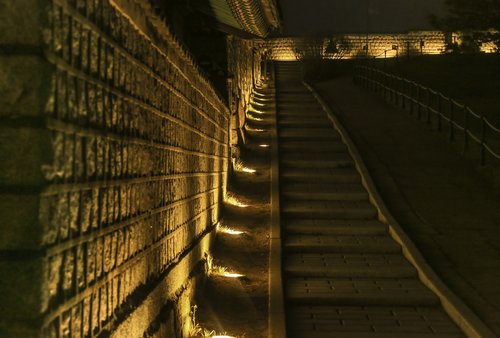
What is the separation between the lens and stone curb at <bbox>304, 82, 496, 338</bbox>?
6082 millimetres

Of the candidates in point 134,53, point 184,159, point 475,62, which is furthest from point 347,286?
point 475,62

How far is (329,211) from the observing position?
1068 cm

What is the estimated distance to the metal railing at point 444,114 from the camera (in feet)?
46.2

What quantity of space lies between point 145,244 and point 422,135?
13269mm

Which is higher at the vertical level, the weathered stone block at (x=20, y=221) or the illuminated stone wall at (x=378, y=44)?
the illuminated stone wall at (x=378, y=44)

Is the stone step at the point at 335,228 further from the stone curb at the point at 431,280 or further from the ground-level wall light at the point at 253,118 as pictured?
the ground-level wall light at the point at 253,118

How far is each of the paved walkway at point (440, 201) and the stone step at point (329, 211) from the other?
422 mm

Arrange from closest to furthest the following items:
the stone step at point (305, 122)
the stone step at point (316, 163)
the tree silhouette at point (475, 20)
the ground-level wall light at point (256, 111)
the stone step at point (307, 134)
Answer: the stone step at point (316, 163) < the stone step at point (307, 134) < the stone step at point (305, 122) < the ground-level wall light at point (256, 111) < the tree silhouette at point (475, 20)

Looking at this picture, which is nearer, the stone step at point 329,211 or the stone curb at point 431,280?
the stone curb at point 431,280

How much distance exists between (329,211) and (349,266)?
2386 mm

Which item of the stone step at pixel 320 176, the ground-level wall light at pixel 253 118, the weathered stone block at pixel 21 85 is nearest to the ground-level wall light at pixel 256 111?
the ground-level wall light at pixel 253 118

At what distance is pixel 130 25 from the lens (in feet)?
12.7

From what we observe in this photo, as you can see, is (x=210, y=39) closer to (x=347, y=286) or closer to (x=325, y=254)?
(x=325, y=254)

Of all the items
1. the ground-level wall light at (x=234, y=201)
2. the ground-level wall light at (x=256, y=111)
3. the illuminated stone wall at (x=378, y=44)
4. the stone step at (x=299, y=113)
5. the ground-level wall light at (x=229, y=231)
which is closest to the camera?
the ground-level wall light at (x=229, y=231)
